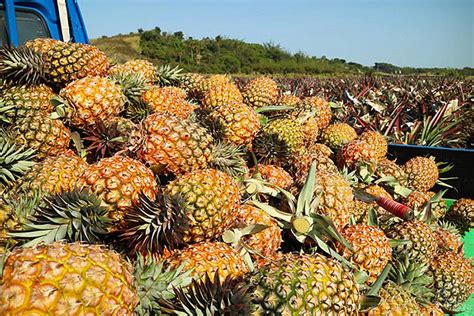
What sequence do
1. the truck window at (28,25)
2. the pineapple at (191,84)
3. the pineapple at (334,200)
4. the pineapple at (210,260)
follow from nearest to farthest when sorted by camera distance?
1. the pineapple at (210,260)
2. the pineapple at (334,200)
3. the pineapple at (191,84)
4. the truck window at (28,25)

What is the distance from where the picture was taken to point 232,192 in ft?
6.22

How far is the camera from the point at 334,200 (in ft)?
7.09

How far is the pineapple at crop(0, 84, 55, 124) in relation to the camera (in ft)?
7.73

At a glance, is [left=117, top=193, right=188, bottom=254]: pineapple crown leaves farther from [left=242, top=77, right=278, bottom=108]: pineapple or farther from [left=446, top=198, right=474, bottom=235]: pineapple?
[left=446, top=198, right=474, bottom=235]: pineapple

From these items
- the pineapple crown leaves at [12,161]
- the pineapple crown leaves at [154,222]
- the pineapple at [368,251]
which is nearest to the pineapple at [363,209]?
→ the pineapple at [368,251]

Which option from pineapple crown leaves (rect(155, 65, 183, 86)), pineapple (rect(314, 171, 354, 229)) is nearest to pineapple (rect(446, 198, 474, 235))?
pineapple (rect(314, 171, 354, 229))

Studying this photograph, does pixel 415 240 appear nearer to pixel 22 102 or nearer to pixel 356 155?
pixel 356 155

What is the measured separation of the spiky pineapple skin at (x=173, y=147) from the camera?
2027mm

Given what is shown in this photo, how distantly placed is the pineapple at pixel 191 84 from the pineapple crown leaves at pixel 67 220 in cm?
198

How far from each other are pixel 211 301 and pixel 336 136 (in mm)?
2647

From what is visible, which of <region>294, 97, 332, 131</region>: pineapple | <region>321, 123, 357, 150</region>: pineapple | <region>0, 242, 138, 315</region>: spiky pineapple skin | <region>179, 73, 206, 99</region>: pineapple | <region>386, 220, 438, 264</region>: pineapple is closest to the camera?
<region>0, 242, 138, 315</region>: spiky pineapple skin

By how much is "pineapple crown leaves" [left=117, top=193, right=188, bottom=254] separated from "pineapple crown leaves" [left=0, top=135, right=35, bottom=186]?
77cm

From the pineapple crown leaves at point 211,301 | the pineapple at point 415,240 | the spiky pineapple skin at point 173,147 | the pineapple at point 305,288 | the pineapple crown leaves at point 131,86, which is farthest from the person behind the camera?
the pineapple crown leaves at point 131,86

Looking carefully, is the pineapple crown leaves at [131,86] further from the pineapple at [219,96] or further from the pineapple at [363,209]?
the pineapple at [363,209]
